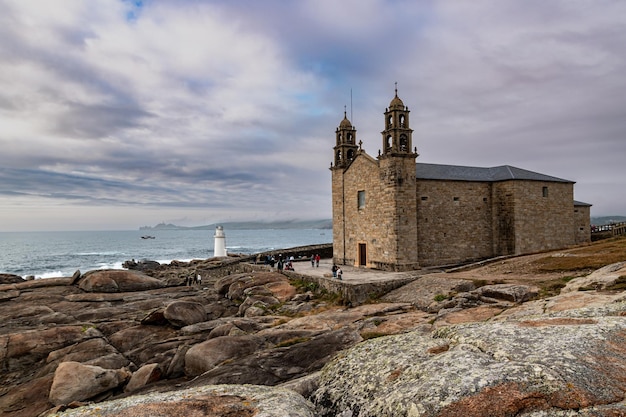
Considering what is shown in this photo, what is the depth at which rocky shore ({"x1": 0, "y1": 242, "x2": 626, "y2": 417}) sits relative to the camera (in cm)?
541

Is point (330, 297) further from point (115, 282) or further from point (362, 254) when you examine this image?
point (115, 282)

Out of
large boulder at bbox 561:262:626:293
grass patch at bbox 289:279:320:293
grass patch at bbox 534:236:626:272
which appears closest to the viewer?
large boulder at bbox 561:262:626:293

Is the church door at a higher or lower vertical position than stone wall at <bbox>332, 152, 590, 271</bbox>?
lower

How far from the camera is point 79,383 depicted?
1444 cm

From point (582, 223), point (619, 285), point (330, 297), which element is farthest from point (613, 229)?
point (330, 297)

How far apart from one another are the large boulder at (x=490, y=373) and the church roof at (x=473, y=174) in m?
27.0

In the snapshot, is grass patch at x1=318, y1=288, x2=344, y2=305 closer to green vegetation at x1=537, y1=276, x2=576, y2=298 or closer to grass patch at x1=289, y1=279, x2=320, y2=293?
grass patch at x1=289, y1=279, x2=320, y2=293

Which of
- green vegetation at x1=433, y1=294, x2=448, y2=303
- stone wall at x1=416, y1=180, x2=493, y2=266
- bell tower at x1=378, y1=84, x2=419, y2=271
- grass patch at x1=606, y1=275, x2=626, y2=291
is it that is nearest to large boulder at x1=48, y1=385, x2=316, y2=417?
grass patch at x1=606, y1=275, x2=626, y2=291

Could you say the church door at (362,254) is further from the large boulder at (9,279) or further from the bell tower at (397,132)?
the large boulder at (9,279)

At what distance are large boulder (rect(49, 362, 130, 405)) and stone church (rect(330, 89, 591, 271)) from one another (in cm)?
2218

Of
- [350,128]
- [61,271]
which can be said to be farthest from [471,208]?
[61,271]

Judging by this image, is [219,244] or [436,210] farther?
[219,244]

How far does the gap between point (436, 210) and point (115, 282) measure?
2811 centimetres

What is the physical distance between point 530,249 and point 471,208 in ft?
21.0
